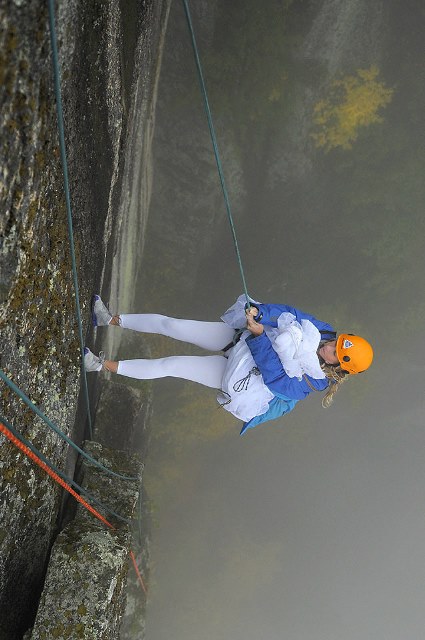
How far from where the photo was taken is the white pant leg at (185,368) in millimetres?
3592

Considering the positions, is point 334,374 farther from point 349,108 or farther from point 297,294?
point 349,108

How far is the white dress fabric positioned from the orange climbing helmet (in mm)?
145

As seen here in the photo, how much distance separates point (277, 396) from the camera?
134 inches

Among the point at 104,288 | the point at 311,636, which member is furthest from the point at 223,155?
the point at 311,636

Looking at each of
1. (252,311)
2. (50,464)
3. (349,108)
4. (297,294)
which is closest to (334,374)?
(252,311)

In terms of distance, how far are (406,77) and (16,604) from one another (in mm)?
8052

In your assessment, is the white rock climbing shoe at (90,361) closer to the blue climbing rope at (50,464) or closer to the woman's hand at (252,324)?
the blue climbing rope at (50,464)

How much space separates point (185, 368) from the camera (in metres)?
3.61

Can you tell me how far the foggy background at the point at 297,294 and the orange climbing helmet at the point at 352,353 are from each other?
4652mm

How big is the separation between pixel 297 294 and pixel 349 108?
294 cm

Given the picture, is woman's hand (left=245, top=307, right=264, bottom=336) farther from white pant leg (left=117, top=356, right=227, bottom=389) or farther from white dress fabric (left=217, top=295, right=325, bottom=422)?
white pant leg (left=117, top=356, right=227, bottom=389)

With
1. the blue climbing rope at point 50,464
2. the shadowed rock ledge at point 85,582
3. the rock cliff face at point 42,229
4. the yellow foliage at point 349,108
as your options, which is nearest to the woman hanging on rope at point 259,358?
the rock cliff face at point 42,229

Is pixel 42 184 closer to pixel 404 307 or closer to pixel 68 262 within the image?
pixel 68 262

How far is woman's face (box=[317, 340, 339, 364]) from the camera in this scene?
323 centimetres
